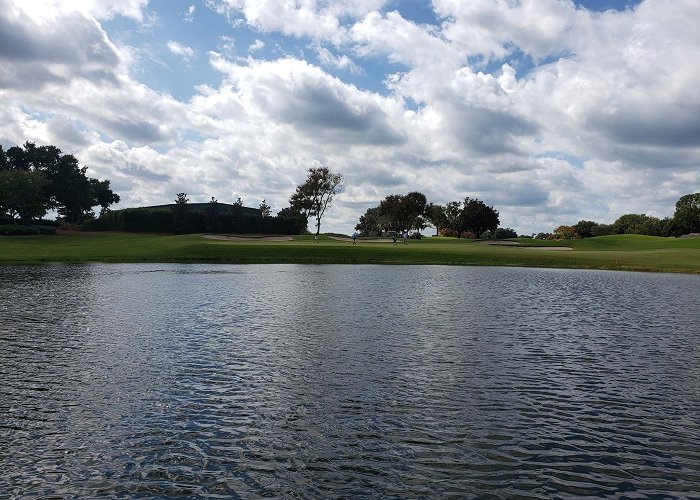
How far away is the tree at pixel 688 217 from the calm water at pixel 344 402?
151m

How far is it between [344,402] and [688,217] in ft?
576

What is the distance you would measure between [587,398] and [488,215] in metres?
169

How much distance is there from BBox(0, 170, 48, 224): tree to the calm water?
93730mm

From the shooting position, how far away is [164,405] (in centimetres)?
1380

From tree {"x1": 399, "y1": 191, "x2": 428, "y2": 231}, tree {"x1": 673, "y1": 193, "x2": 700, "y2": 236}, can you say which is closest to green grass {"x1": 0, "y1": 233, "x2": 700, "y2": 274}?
tree {"x1": 399, "y1": 191, "x2": 428, "y2": 231}

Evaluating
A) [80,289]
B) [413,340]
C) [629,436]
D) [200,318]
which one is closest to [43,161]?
[80,289]

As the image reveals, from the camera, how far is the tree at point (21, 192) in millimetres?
109438

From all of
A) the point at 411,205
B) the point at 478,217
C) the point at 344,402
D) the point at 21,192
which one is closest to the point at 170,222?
the point at 21,192

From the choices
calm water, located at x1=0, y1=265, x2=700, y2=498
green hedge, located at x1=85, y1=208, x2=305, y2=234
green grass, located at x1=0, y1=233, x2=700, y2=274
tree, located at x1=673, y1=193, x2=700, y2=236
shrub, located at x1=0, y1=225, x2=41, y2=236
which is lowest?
calm water, located at x1=0, y1=265, x2=700, y2=498

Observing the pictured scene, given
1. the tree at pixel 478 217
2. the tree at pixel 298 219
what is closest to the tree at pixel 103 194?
the tree at pixel 298 219

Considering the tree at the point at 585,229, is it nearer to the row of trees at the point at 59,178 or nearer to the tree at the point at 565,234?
the tree at the point at 565,234

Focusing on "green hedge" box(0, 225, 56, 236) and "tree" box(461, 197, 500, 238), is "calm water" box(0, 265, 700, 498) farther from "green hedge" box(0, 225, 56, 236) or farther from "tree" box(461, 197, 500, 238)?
"tree" box(461, 197, 500, 238)

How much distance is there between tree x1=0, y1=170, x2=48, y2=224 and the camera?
359 feet

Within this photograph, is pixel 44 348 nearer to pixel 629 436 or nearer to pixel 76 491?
pixel 76 491
